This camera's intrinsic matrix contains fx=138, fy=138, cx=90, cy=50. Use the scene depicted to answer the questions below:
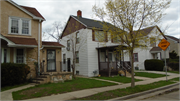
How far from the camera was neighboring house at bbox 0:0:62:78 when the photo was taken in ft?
36.4

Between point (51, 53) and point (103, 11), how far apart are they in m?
7.25

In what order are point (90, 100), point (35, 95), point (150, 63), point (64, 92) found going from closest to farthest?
point (90, 100) < point (35, 95) < point (64, 92) < point (150, 63)

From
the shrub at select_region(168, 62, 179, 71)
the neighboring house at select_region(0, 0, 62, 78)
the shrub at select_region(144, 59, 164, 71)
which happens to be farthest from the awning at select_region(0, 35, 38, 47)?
the shrub at select_region(168, 62, 179, 71)

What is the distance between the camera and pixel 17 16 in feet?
39.0

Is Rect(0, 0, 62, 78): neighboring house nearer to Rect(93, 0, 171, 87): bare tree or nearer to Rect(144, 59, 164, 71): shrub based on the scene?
Rect(93, 0, 171, 87): bare tree

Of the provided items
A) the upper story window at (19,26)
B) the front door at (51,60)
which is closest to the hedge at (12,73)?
the front door at (51,60)

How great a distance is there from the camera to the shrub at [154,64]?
20337 mm

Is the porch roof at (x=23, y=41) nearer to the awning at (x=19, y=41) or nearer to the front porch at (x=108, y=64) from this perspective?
the awning at (x=19, y=41)

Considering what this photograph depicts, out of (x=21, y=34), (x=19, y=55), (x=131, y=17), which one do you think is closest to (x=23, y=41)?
(x=21, y=34)

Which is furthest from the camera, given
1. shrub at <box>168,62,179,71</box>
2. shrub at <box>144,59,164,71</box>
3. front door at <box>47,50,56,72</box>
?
shrub at <box>168,62,179,71</box>

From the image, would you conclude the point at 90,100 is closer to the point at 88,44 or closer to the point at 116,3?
the point at 116,3

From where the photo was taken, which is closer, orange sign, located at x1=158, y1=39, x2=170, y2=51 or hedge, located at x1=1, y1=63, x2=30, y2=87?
hedge, located at x1=1, y1=63, x2=30, y2=87

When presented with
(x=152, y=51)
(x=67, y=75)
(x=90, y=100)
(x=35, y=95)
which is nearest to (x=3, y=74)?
(x=35, y=95)

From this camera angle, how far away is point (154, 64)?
815 inches
